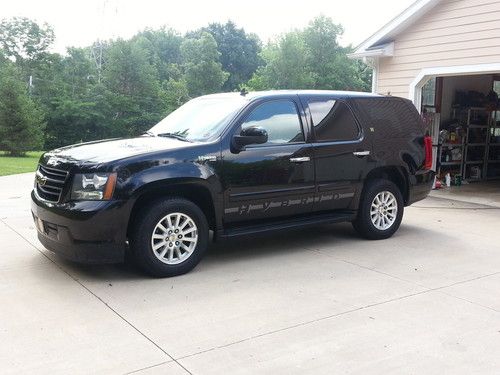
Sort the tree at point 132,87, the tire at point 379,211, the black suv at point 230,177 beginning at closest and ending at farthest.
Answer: the black suv at point 230,177 → the tire at point 379,211 → the tree at point 132,87

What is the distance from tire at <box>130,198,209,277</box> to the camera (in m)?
5.05

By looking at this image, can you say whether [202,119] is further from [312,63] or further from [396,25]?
[312,63]

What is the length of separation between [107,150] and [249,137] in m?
1.50

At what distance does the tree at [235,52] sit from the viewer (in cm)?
7906

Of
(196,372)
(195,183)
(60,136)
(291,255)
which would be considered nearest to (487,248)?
(291,255)

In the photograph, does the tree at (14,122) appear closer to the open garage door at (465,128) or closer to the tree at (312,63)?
the open garage door at (465,128)

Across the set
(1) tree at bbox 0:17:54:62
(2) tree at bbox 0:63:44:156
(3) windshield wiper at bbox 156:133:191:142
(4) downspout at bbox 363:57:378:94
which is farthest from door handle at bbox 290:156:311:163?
(1) tree at bbox 0:17:54:62

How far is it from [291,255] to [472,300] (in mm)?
2132

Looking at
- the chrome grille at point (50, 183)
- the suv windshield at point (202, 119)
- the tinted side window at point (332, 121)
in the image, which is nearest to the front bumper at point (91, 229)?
the chrome grille at point (50, 183)

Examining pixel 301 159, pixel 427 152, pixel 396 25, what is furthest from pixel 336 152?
pixel 396 25

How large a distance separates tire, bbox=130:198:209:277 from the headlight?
0.42 m

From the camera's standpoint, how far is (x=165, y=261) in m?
5.21

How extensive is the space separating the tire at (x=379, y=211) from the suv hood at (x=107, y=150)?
2629mm

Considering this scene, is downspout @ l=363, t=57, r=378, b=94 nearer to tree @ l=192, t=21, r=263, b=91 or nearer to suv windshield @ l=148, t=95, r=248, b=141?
suv windshield @ l=148, t=95, r=248, b=141
